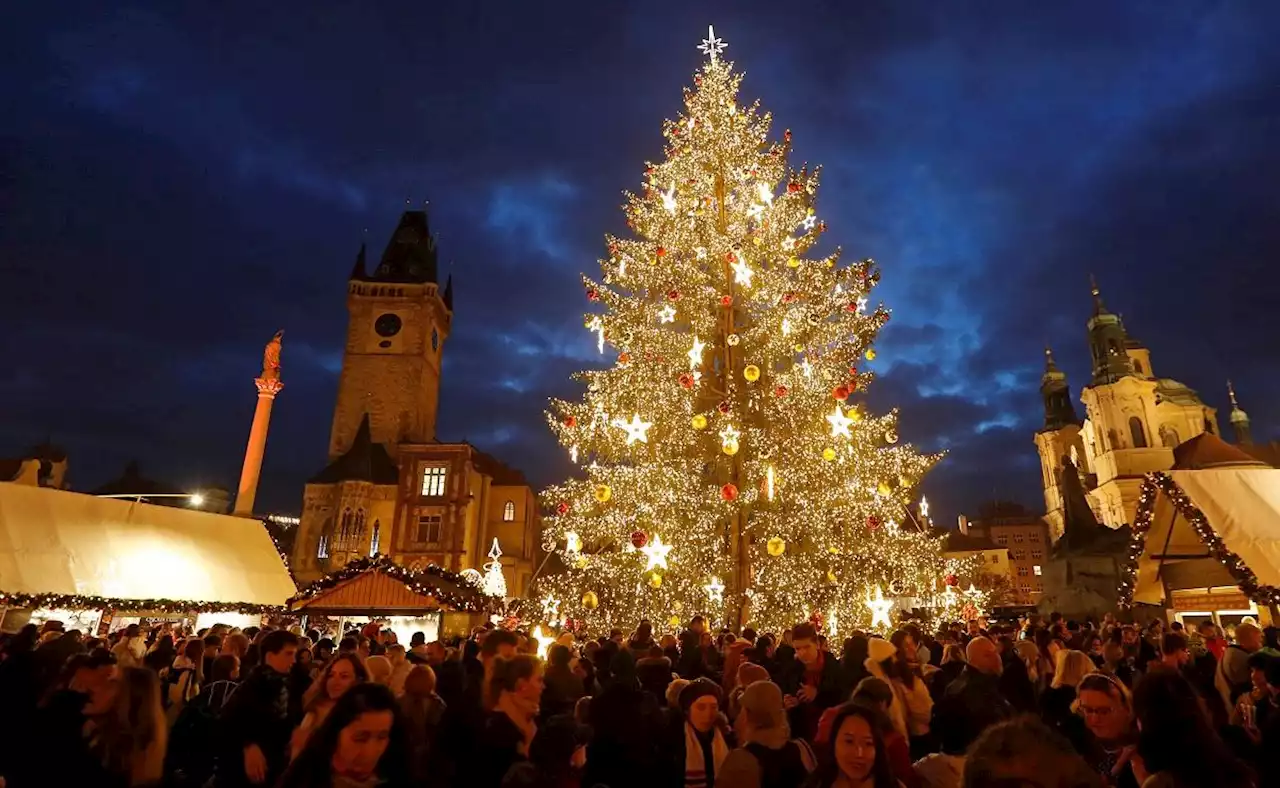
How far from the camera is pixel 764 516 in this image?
15.4 m

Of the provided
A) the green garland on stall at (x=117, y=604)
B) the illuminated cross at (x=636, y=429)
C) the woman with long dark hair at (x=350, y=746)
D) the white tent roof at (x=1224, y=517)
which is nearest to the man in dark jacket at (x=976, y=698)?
the woman with long dark hair at (x=350, y=746)

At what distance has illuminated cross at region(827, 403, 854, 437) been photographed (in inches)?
587

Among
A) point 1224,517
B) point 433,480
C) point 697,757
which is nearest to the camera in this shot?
point 697,757

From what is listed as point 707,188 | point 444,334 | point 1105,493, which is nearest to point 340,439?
point 444,334

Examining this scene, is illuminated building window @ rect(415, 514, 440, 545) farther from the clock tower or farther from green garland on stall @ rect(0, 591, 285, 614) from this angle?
green garland on stall @ rect(0, 591, 285, 614)

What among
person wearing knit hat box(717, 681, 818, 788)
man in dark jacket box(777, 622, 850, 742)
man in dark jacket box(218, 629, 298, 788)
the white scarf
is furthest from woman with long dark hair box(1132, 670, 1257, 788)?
man in dark jacket box(218, 629, 298, 788)

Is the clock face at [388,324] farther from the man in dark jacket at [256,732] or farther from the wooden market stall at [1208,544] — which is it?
the man in dark jacket at [256,732]

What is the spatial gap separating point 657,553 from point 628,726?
9226 mm

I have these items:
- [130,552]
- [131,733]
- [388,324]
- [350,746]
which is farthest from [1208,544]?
[388,324]

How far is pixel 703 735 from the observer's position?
16.1 ft

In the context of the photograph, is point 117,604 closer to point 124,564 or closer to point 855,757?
point 124,564

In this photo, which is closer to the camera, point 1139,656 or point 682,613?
point 1139,656

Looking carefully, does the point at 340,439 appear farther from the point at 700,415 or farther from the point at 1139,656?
the point at 1139,656

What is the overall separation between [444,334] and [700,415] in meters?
56.4
